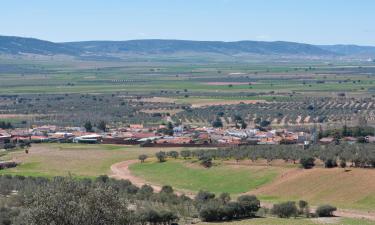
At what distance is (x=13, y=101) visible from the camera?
14688cm

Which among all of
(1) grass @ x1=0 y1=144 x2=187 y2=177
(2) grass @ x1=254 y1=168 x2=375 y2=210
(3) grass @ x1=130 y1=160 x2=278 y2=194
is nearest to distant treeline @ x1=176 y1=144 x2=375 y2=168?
(2) grass @ x1=254 y1=168 x2=375 y2=210

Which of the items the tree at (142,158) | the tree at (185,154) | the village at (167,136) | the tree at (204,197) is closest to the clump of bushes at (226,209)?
the tree at (204,197)

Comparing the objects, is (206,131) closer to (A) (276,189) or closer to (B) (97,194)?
(A) (276,189)

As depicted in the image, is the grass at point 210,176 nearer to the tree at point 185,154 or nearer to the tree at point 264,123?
the tree at point 185,154

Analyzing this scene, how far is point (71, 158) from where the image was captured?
74.4 meters

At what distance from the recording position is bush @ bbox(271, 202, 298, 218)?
46.2m

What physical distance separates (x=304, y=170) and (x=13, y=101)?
96.1 metres

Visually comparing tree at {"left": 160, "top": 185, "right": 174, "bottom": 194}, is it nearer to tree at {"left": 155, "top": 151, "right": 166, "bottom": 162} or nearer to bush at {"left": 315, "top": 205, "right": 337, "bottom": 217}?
bush at {"left": 315, "top": 205, "right": 337, "bottom": 217}

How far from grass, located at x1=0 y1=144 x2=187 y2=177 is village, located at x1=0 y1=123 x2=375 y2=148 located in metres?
3.29

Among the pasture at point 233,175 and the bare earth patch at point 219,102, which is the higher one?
the pasture at point 233,175

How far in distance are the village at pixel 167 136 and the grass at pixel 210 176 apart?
1338 cm

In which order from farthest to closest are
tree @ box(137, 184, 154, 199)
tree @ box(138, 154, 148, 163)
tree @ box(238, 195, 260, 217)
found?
tree @ box(138, 154, 148, 163), tree @ box(137, 184, 154, 199), tree @ box(238, 195, 260, 217)

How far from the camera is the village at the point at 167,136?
264 ft

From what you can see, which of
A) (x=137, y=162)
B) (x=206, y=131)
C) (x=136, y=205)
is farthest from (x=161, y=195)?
(x=206, y=131)
